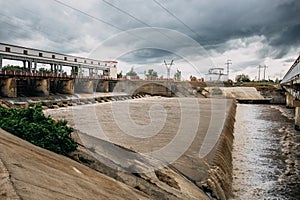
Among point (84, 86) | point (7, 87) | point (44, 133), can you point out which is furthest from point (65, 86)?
point (44, 133)

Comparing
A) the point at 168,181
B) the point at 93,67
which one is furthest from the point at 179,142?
the point at 93,67

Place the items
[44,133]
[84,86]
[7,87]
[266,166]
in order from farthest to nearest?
[84,86] → [7,87] → [266,166] → [44,133]

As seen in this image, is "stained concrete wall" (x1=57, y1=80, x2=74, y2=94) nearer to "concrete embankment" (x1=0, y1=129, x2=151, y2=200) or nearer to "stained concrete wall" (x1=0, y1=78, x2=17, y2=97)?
"stained concrete wall" (x1=0, y1=78, x2=17, y2=97)

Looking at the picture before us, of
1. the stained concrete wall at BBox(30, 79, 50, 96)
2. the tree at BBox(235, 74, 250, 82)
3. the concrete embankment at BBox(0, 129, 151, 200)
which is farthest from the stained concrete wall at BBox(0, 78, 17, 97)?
the tree at BBox(235, 74, 250, 82)

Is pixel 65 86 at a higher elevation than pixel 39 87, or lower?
higher

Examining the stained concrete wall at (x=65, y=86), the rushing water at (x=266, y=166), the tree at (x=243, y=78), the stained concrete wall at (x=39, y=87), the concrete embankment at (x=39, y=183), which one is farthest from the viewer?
the tree at (x=243, y=78)

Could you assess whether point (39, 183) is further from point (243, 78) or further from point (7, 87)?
point (243, 78)

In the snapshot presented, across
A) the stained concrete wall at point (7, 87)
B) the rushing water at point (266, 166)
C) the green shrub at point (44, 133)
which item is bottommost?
the rushing water at point (266, 166)

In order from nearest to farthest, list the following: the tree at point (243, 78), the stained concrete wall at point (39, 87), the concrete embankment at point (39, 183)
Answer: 1. the concrete embankment at point (39, 183)
2. the stained concrete wall at point (39, 87)
3. the tree at point (243, 78)

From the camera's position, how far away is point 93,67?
55.8 metres

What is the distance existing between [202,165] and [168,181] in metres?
2.41

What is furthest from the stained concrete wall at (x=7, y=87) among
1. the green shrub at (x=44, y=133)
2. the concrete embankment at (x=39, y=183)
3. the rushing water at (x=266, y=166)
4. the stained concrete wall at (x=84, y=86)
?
the concrete embankment at (x=39, y=183)

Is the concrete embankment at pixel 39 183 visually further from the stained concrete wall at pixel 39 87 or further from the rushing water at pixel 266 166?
the stained concrete wall at pixel 39 87

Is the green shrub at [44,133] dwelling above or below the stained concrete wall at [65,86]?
below
